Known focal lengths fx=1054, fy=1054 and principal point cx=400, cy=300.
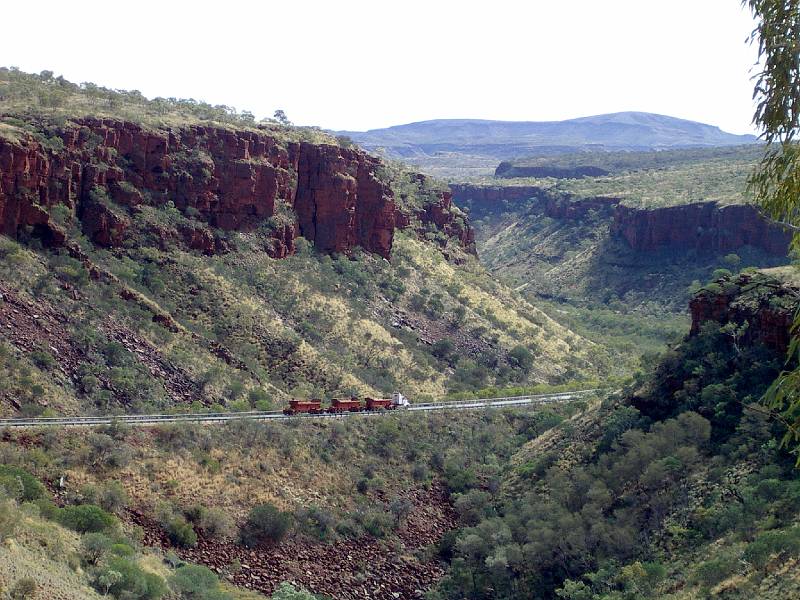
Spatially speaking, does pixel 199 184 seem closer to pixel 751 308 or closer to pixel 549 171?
pixel 751 308

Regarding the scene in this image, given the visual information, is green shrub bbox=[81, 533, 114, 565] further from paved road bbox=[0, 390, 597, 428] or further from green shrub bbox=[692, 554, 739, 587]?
green shrub bbox=[692, 554, 739, 587]

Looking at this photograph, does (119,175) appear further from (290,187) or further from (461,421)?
(461,421)

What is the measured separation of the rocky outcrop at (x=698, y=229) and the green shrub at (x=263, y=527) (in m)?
71.3

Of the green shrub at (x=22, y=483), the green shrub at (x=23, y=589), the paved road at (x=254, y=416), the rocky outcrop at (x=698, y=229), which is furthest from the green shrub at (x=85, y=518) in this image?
the rocky outcrop at (x=698, y=229)

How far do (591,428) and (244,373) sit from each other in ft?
57.6

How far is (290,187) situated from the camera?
6625cm

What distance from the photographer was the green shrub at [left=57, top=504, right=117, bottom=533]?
30.1 m

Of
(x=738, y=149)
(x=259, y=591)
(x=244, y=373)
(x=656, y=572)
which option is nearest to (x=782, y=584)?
(x=656, y=572)

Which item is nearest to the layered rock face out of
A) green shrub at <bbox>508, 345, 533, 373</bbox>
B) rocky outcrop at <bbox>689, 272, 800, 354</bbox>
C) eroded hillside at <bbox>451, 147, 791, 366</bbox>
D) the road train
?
green shrub at <bbox>508, 345, 533, 373</bbox>

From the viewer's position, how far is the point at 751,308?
39938 millimetres

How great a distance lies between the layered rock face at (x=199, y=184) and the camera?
50.6m

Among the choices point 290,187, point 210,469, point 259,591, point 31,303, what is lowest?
point 259,591

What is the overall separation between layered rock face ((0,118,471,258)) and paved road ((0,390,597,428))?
46.1 feet

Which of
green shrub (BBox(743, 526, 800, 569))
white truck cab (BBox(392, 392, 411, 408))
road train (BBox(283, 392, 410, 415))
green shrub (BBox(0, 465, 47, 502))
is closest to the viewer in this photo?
green shrub (BBox(743, 526, 800, 569))
